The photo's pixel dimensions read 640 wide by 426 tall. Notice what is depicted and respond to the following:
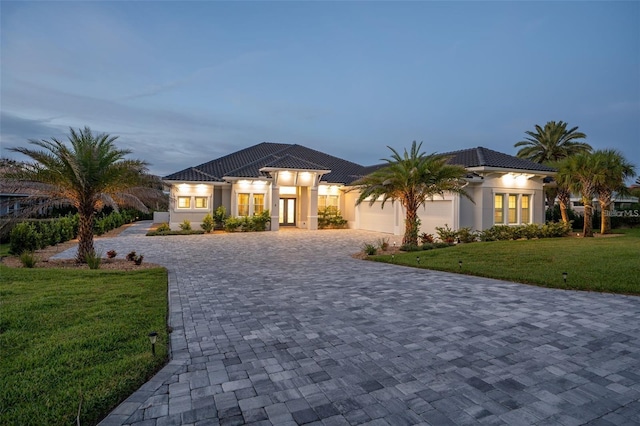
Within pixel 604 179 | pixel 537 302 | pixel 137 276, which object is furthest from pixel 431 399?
pixel 604 179

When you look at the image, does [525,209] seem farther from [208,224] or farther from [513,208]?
[208,224]

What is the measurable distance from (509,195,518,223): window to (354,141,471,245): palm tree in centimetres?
637

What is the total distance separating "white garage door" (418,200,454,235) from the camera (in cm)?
1827

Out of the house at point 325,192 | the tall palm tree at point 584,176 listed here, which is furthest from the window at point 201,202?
the tall palm tree at point 584,176

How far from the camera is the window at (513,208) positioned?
19.5 meters

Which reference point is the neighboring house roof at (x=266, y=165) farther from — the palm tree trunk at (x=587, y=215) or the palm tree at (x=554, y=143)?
the palm tree at (x=554, y=143)

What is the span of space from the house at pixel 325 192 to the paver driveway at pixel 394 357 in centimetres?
1017

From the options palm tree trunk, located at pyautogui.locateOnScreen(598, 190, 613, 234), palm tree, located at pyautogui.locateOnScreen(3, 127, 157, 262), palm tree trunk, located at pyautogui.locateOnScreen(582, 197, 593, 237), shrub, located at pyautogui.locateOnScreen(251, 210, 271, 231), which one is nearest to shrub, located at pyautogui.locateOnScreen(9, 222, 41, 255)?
palm tree, located at pyautogui.locateOnScreen(3, 127, 157, 262)

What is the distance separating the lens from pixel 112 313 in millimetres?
5645

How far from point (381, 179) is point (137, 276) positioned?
9907 mm

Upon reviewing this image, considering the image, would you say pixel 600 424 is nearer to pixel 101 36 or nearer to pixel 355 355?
pixel 355 355

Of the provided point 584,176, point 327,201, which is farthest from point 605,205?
point 327,201

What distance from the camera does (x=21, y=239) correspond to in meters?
12.2

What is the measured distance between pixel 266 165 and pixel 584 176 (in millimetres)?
19121
